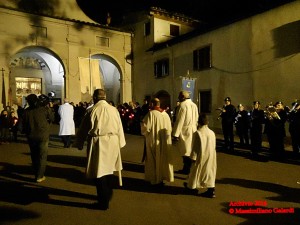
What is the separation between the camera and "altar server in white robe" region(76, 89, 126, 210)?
4715 mm

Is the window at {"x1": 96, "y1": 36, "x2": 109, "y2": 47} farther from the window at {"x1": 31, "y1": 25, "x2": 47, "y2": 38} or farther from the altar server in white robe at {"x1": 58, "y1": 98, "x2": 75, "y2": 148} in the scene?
the altar server in white robe at {"x1": 58, "y1": 98, "x2": 75, "y2": 148}

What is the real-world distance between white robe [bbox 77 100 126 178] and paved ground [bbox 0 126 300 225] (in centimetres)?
71

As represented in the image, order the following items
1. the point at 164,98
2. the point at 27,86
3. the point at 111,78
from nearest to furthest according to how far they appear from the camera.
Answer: the point at 164,98, the point at 27,86, the point at 111,78

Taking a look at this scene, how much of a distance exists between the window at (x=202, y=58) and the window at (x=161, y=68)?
124 inches

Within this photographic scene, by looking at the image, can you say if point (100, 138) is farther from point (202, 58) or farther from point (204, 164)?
point (202, 58)

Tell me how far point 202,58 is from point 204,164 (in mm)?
13874

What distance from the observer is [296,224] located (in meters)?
4.18

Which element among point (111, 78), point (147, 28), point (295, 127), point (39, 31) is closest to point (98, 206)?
point (295, 127)

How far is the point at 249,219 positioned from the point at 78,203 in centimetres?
289

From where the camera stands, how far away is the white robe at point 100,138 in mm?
4730

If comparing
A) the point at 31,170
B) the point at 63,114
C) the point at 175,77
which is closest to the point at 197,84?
the point at 175,77

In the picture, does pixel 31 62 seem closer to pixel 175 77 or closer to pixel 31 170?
pixel 175 77

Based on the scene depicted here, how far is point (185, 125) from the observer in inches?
259

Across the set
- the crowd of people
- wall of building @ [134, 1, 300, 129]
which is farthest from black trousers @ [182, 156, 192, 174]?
wall of building @ [134, 1, 300, 129]
